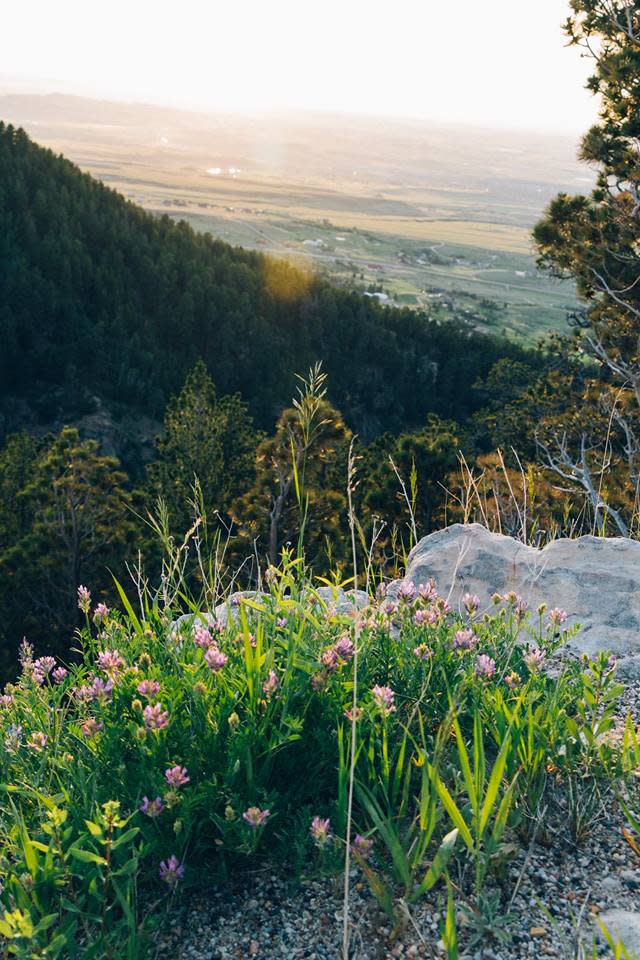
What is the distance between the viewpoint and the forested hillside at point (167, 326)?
207ft

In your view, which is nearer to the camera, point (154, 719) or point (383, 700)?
point (154, 719)

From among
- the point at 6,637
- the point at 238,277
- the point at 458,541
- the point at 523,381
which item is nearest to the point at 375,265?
the point at 238,277

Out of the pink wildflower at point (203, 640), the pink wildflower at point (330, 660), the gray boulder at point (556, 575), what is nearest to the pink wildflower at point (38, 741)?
the pink wildflower at point (203, 640)

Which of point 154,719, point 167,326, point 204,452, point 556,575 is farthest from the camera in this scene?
point 167,326

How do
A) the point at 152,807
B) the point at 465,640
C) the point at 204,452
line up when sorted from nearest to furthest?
1. the point at 152,807
2. the point at 465,640
3. the point at 204,452

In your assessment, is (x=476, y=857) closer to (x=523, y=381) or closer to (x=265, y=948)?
(x=265, y=948)

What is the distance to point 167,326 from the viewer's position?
6919cm

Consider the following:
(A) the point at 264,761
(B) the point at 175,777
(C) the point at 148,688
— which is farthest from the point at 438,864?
(C) the point at 148,688

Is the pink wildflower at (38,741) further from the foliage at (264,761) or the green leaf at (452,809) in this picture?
the green leaf at (452,809)

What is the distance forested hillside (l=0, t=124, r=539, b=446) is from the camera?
207 feet

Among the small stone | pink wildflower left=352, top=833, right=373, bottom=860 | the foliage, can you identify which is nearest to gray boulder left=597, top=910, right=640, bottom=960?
the small stone

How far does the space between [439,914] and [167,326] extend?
70.3 m

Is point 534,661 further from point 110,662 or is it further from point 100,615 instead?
point 100,615

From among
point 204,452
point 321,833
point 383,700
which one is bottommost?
point 204,452
